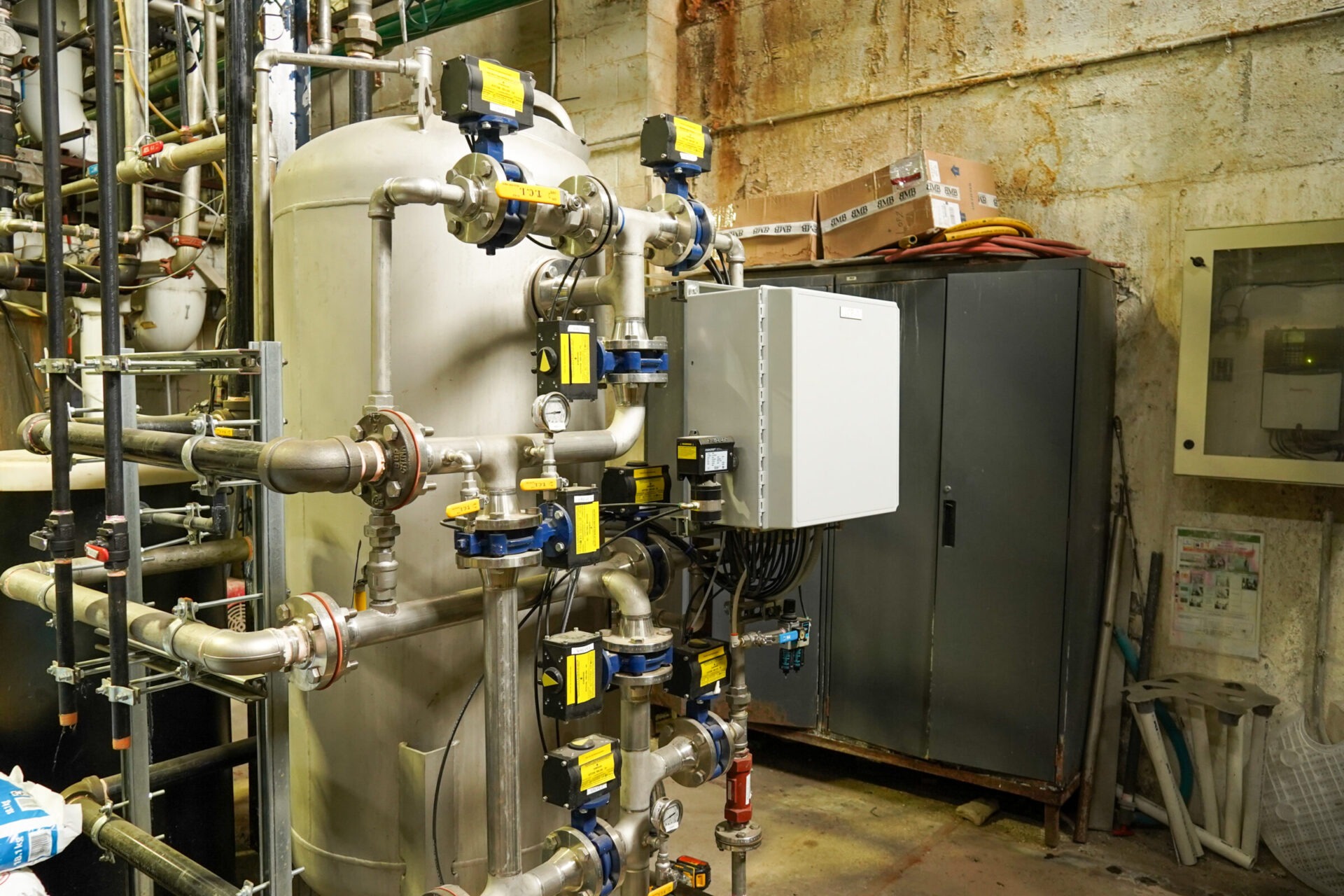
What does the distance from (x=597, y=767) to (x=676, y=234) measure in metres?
0.96

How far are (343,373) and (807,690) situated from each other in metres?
1.97

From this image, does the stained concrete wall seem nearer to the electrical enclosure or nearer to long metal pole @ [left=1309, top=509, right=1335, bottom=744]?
long metal pole @ [left=1309, top=509, right=1335, bottom=744]

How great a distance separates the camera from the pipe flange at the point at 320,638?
134cm

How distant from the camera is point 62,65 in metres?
3.47

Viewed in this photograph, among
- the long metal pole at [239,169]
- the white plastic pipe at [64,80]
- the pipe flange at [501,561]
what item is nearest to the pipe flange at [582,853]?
the pipe flange at [501,561]

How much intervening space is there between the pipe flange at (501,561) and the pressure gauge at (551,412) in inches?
7.7

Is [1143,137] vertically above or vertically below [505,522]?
above

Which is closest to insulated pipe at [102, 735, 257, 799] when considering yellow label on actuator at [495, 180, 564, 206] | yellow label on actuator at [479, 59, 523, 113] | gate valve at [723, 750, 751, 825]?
gate valve at [723, 750, 751, 825]

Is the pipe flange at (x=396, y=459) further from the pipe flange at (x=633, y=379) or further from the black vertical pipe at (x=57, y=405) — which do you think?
the black vertical pipe at (x=57, y=405)

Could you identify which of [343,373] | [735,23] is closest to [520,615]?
[343,373]

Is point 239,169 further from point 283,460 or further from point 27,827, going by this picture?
point 27,827

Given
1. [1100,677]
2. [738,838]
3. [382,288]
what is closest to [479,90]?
[382,288]

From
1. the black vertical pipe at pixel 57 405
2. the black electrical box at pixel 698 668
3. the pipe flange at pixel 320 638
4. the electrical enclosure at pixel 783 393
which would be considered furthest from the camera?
the black electrical box at pixel 698 668

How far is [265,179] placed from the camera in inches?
68.4
